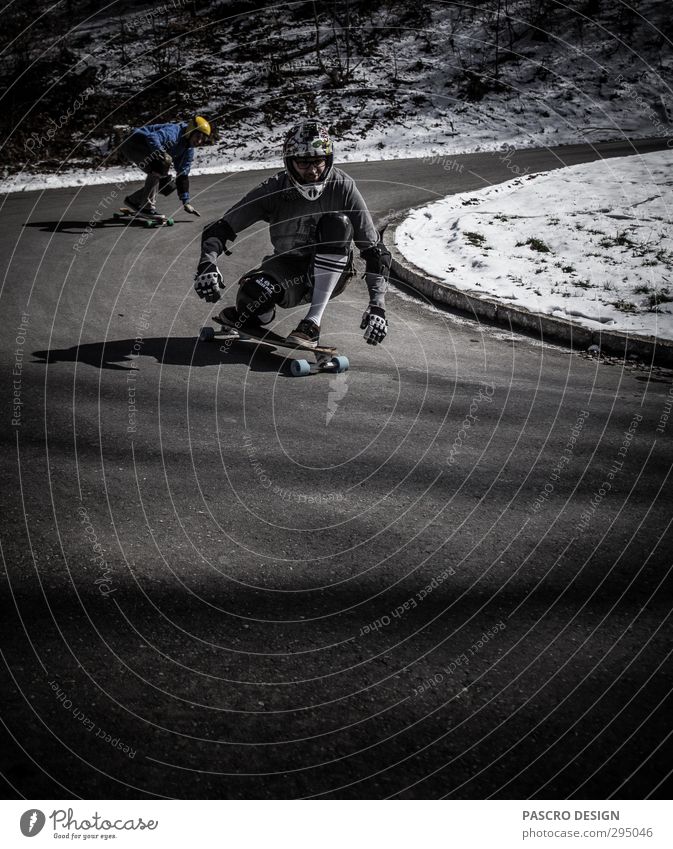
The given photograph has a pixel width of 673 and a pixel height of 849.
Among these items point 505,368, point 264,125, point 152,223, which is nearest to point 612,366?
point 505,368

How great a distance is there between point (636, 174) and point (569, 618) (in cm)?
1277

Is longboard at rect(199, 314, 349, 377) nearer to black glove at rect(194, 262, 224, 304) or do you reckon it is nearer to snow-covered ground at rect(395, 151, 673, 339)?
black glove at rect(194, 262, 224, 304)

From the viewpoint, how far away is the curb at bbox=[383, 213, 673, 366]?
6488 mm

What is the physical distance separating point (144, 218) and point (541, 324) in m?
6.94

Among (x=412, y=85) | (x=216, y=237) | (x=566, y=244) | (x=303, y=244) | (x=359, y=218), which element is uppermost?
(x=216, y=237)

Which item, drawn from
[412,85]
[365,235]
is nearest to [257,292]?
[365,235]

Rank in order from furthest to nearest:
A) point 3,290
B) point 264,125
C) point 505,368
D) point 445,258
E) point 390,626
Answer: point 264,125, point 445,258, point 3,290, point 505,368, point 390,626

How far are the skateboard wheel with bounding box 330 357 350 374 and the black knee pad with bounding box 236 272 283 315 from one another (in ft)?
2.85

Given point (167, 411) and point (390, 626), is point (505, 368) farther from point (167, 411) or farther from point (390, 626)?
point (390, 626)

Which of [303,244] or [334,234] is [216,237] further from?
[334,234]

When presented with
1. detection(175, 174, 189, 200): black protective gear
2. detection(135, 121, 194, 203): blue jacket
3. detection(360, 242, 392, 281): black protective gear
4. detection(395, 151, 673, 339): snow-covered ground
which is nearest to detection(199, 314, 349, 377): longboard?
detection(360, 242, 392, 281): black protective gear

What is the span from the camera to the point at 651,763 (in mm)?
2080

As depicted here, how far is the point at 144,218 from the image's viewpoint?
10.8 metres

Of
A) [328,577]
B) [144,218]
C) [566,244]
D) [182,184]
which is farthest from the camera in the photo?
[144,218]
